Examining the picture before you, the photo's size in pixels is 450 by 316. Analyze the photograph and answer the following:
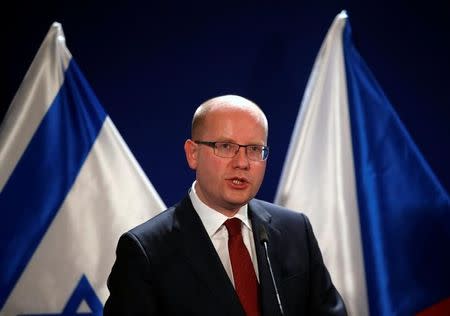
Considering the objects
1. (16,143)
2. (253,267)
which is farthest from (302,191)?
(16,143)

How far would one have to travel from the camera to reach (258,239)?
5.41 ft

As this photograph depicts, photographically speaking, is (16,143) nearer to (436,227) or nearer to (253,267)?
(253,267)

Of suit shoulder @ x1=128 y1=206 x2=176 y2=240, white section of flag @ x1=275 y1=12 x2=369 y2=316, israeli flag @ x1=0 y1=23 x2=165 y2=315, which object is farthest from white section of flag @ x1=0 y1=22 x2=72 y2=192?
white section of flag @ x1=275 y1=12 x2=369 y2=316

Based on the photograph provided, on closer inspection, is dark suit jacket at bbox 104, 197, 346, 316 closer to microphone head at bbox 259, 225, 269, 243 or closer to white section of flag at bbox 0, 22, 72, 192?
microphone head at bbox 259, 225, 269, 243

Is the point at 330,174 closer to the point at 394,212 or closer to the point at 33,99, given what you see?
the point at 394,212

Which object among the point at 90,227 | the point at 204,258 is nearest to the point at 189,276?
the point at 204,258

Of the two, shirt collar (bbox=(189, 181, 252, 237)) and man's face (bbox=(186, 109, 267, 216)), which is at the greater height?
man's face (bbox=(186, 109, 267, 216))

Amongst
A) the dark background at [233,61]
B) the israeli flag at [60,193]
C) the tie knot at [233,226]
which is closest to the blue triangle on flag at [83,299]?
the israeli flag at [60,193]

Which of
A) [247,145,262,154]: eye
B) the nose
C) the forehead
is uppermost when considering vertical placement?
the forehead

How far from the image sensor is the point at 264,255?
5.39ft

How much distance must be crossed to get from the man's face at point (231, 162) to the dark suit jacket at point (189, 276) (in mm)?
123

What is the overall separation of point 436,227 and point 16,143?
1534mm

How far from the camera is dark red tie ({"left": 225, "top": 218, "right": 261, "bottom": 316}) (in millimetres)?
1594

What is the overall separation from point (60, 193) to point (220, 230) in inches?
26.6
